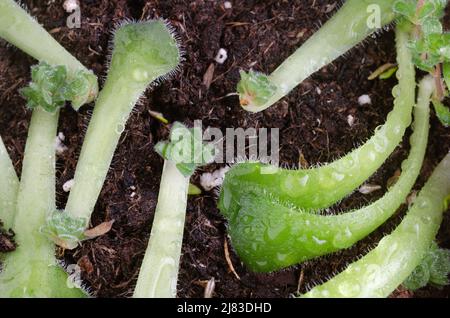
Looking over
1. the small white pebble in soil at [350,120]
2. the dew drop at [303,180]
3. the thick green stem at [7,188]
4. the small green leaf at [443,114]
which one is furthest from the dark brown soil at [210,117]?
the dew drop at [303,180]

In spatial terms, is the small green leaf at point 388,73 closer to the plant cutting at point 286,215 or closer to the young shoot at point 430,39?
the young shoot at point 430,39

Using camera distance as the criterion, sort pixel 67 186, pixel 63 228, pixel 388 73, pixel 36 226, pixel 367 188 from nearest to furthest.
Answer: pixel 63 228, pixel 36 226, pixel 67 186, pixel 367 188, pixel 388 73

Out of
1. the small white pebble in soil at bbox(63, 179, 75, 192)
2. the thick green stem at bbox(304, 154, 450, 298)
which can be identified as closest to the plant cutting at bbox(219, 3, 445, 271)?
the thick green stem at bbox(304, 154, 450, 298)

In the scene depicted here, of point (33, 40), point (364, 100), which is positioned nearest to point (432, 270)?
point (364, 100)

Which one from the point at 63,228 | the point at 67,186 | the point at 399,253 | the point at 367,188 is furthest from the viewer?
the point at 367,188

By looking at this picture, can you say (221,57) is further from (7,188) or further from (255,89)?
(7,188)

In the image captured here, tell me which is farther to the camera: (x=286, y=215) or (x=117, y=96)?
(x=117, y=96)
